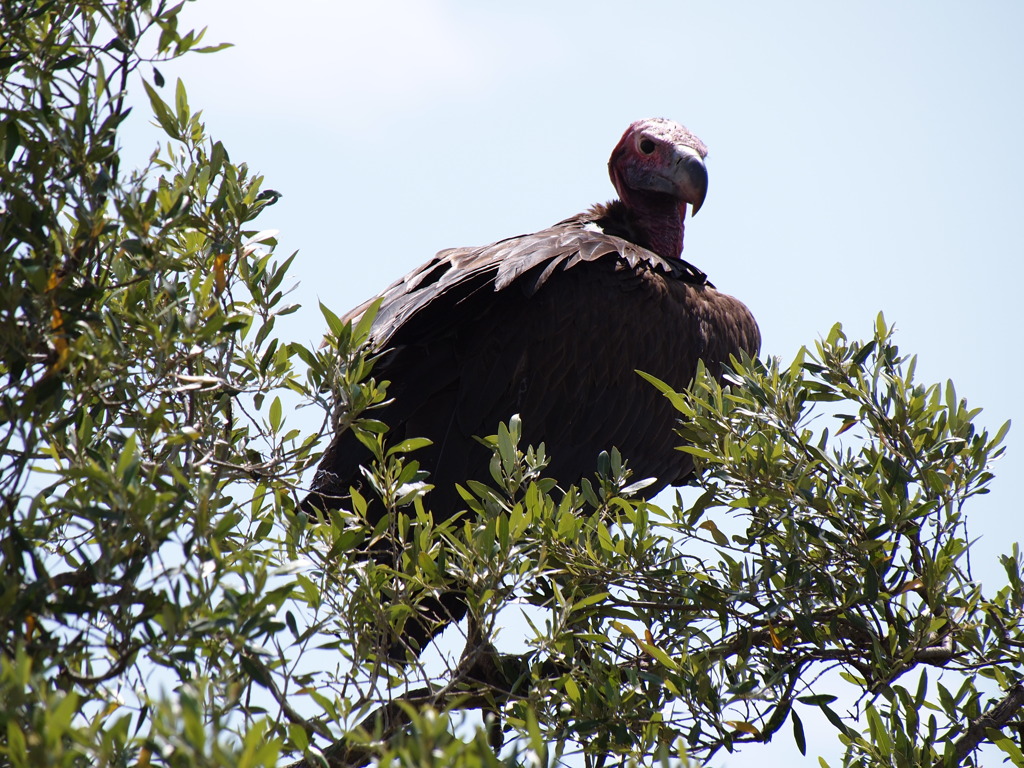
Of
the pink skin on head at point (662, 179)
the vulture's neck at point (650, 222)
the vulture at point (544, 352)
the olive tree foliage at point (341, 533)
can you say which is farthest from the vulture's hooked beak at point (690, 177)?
the olive tree foliage at point (341, 533)

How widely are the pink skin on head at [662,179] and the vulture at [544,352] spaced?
79 centimetres

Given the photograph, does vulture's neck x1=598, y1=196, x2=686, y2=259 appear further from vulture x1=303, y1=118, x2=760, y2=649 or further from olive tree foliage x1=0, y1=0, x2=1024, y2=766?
olive tree foliage x1=0, y1=0, x2=1024, y2=766

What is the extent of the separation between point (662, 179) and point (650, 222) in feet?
0.95

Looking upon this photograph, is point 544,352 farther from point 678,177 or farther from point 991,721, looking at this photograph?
point 991,721

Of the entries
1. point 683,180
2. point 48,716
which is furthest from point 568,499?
point 683,180

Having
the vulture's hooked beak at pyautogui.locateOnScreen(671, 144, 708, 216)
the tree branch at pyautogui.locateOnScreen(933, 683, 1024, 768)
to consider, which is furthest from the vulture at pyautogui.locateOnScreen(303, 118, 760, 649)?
the tree branch at pyautogui.locateOnScreen(933, 683, 1024, 768)

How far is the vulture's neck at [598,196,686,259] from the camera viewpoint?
7.06 m

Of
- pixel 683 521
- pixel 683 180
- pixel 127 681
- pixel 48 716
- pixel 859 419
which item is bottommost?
pixel 48 716

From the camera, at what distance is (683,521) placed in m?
3.55

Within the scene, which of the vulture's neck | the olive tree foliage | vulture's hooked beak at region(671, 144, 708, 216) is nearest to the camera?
the olive tree foliage

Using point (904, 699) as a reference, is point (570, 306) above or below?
above

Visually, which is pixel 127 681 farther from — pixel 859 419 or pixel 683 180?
pixel 683 180

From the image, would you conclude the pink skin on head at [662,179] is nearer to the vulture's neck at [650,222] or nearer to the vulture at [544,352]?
the vulture's neck at [650,222]

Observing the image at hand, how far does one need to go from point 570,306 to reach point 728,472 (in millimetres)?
2274
